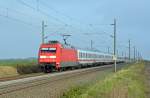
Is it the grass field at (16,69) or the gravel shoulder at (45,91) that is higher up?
the grass field at (16,69)

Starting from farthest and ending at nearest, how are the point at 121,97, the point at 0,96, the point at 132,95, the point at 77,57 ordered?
the point at 77,57
the point at 0,96
the point at 132,95
the point at 121,97

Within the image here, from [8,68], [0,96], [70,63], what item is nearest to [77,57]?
[70,63]

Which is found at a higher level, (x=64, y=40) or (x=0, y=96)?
(x=64, y=40)

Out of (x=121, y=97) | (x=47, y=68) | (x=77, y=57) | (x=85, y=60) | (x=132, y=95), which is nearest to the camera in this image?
(x=121, y=97)

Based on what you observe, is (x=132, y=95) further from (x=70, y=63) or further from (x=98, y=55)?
(x=98, y=55)

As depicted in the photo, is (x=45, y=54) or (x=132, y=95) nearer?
(x=132, y=95)

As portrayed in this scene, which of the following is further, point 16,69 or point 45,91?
point 16,69

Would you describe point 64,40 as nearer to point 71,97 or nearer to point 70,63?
point 70,63

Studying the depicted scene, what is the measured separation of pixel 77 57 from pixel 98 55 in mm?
24518

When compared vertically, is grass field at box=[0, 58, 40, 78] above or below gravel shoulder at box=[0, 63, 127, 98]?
above

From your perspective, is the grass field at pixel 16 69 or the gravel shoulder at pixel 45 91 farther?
the grass field at pixel 16 69

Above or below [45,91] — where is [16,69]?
above

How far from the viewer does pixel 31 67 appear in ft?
166

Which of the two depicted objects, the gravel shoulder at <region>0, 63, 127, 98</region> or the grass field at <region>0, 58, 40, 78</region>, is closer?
the gravel shoulder at <region>0, 63, 127, 98</region>
